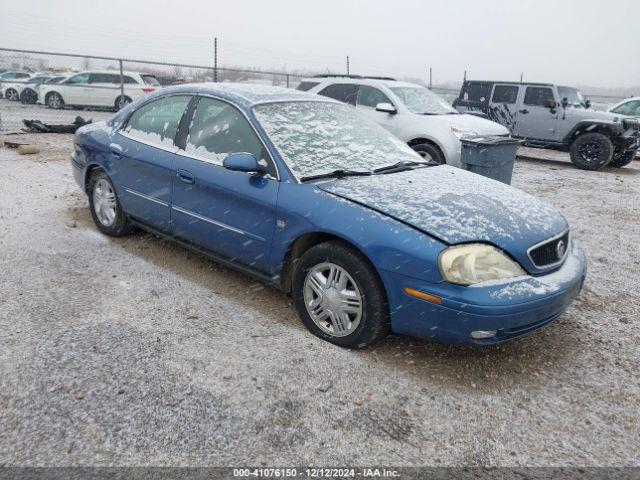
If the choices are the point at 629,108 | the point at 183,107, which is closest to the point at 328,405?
the point at 183,107

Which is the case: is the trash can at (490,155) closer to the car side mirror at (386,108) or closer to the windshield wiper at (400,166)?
the car side mirror at (386,108)

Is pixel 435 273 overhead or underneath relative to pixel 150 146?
underneath

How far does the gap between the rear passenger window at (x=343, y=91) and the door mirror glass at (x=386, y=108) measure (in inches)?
31.7

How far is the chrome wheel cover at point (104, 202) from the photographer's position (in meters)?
4.77

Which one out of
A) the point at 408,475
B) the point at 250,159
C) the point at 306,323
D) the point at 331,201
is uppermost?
the point at 250,159

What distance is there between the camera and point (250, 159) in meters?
3.29

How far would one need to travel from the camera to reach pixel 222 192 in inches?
140

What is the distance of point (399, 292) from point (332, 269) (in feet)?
1.53

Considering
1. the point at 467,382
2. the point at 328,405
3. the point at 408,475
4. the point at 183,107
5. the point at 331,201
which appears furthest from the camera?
the point at 183,107

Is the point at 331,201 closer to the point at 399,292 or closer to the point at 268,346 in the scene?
the point at 399,292

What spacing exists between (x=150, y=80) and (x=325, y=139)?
1610 centimetres

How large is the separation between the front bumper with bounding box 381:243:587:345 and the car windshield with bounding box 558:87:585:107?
35.0 feet

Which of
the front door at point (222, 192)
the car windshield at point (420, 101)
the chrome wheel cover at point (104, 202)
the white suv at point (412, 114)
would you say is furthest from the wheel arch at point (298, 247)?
the car windshield at point (420, 101)

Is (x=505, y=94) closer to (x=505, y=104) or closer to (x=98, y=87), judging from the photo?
(x=505, y=104)
